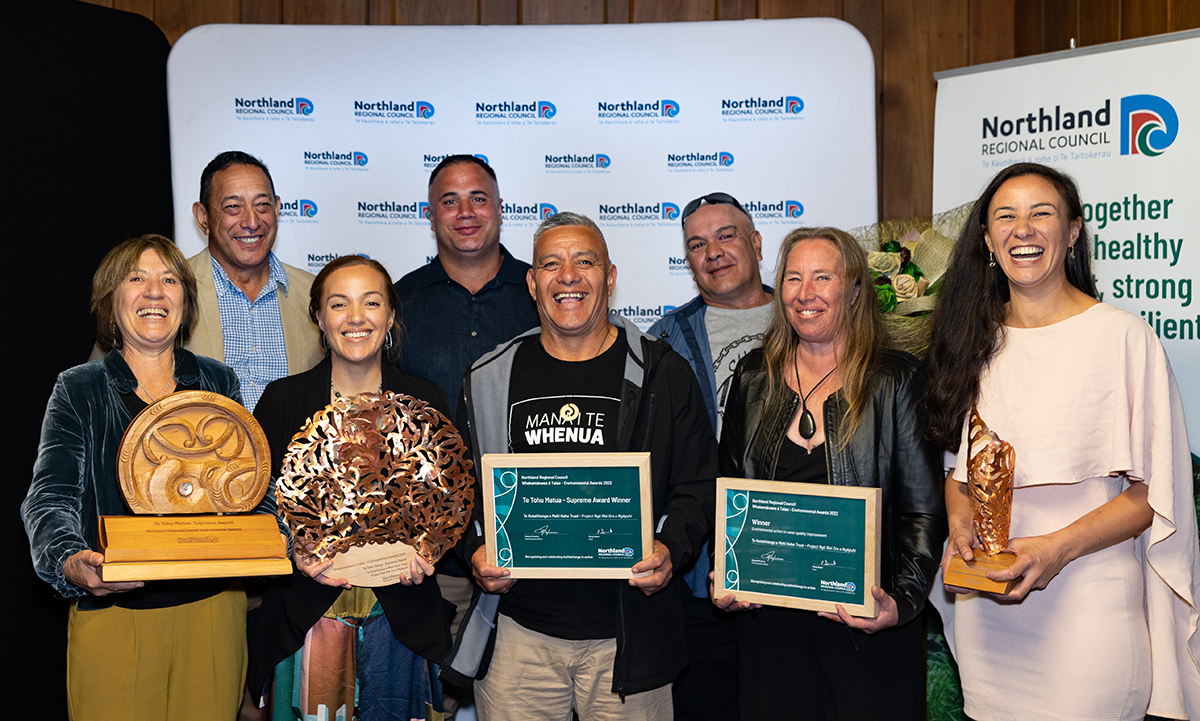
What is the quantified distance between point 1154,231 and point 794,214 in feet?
4.88

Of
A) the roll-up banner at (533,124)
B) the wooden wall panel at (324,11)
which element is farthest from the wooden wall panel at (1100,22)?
the wooden wall panel at (324,11)

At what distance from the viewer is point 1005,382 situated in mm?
2346

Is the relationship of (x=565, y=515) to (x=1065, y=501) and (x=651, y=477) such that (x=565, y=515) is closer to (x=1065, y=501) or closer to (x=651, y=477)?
(x=651, y=477)

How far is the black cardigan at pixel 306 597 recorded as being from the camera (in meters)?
2.47

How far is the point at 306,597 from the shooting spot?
2480 millimetres

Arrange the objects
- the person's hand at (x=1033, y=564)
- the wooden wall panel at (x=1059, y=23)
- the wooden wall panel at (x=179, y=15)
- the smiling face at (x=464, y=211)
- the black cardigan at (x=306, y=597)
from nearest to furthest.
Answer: the person's hand at (x=1033, y=564), the black cardigan at (x=306, y=597), the smiling face at (x=464, y=211), the wooden wall panel at (x=1059, y=23), the wooden wall panel at (x=179, y=15)

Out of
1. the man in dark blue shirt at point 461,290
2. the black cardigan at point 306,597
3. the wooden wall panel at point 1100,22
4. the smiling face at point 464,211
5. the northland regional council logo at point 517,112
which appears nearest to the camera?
the black cardigan at point 306,597

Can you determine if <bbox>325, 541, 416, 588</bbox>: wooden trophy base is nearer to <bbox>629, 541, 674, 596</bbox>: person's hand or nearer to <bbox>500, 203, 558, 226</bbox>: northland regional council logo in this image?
<bbox>629, 541, 674, 596</bbox>: person's hand

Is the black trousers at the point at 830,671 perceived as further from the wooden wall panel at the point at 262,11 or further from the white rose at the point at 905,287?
the wooden wall panel at the point at 262,11

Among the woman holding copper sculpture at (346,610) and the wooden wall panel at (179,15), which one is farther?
the wooden wall panel at (179,15)

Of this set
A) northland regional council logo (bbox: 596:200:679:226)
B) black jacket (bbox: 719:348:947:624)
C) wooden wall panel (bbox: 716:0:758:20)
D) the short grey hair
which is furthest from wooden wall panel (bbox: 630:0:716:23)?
black jacket (bbox: 719:348:947:624)

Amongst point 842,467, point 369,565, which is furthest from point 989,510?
point 369,565

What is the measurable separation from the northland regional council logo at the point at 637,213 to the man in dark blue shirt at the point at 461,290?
824 mm

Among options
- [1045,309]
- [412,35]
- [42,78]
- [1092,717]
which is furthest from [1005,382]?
[42,78]
